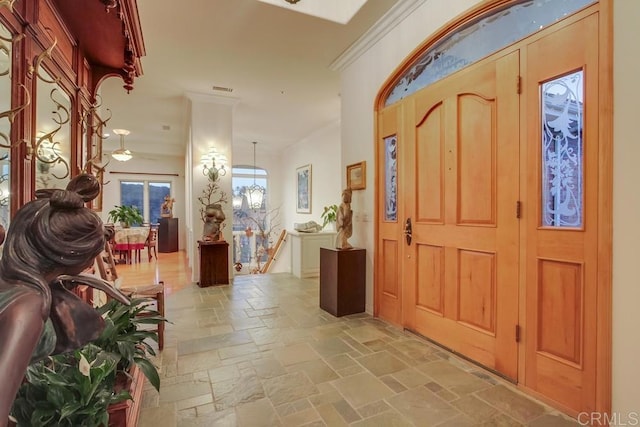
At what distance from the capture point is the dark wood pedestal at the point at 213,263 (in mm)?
4875

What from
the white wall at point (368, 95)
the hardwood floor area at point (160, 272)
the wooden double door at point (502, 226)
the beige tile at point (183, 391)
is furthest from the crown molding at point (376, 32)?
the hardwood floor area at point (160, 272)

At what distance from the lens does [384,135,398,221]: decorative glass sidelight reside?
128 inches

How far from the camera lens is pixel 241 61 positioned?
13.2ft

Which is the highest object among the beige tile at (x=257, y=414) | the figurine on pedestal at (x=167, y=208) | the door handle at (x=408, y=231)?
the figurine on pedestal at (x=167, y=208)

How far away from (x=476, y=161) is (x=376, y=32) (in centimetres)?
191

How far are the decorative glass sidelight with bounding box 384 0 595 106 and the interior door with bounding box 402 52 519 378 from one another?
0.44 ft

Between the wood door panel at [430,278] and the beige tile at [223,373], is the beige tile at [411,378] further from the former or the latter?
the beige tile at [223,373]

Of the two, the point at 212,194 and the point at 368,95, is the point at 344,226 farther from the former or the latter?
the point at 212,194

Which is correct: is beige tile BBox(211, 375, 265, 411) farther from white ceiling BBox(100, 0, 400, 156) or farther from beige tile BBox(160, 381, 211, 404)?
white ceiling BBox(100, 0, 400, 156)

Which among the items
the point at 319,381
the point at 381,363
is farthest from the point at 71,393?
the point at 381,363

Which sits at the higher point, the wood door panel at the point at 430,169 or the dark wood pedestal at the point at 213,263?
the wood door panel at the point at 430,169

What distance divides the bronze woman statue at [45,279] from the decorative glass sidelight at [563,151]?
2.27m

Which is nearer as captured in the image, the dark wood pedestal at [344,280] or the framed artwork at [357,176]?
the dark wood pedestal at [344,280]
